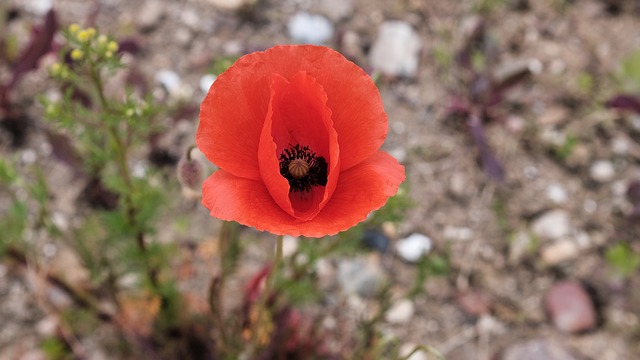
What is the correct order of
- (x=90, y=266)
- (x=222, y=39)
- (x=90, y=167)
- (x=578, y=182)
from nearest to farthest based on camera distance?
(x=90, y=266), (x=90, y=167), (x=578, y=182), (x=222, y=39)

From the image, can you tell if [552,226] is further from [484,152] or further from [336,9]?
[336,9]

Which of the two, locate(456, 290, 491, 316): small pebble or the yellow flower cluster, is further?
locate(456, 290, 491, 316): small pebble

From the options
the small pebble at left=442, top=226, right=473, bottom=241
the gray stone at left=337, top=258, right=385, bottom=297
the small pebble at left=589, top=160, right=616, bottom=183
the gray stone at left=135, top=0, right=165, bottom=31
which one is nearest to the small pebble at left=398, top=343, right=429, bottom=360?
the gray stone at left=337, top=258, right=385, bottom=297

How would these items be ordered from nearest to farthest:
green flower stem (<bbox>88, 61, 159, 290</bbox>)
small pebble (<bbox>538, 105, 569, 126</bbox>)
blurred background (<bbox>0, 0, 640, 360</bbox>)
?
green flower stem (<bbox>88, 61, 159, 290</bbox>), blurred background (<bbox>0, 0, 640, 360</bbox>), small pebble (<bbox>538, 105, 569, 126</bbox>)

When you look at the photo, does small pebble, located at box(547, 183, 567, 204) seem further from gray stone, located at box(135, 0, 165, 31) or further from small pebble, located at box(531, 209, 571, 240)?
gray stone, located at box(135, 0, 165, 31)

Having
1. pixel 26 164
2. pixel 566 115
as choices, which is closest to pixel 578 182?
pixel 566 115

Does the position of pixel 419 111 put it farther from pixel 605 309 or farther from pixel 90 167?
pixel 90 167
